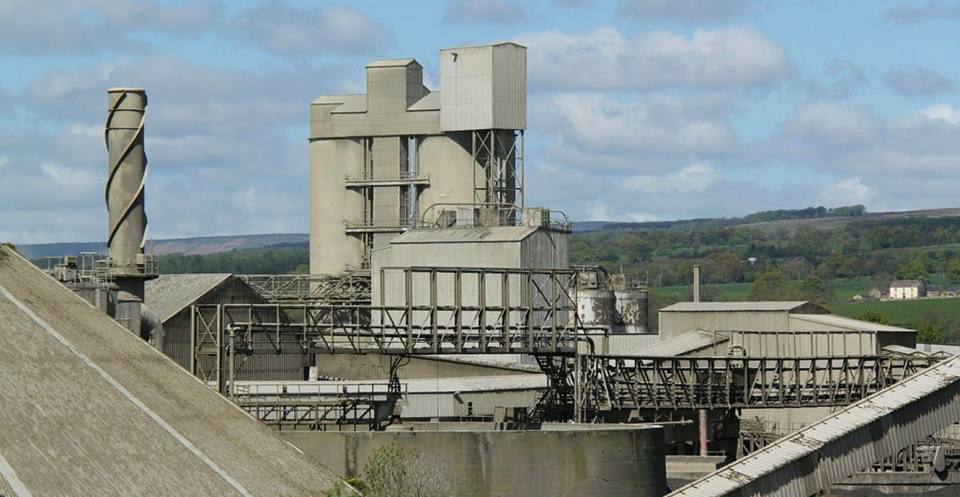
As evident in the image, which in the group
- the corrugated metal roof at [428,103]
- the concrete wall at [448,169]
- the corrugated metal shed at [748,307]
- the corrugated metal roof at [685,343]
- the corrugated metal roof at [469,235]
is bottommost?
the corrugated metal roof at [685,343]

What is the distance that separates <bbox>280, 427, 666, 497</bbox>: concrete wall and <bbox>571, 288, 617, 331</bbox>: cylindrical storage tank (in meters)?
40.7

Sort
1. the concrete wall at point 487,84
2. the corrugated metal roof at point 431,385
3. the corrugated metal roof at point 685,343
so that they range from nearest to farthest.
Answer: the corrugated metal roof at point 431,385 → the corrugated metal roof at point 685,343 → the concrete wall at point 487,84

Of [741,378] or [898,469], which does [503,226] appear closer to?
[741,378]

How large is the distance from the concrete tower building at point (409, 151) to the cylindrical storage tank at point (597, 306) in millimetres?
14676

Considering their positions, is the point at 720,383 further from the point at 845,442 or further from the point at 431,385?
the point at 845,442

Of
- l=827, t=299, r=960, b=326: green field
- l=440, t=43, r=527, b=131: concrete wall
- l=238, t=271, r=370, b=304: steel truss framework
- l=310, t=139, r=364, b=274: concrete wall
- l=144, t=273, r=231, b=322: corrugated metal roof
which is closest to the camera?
l=144, t=273, r=231, b=322: corrugated metal roof

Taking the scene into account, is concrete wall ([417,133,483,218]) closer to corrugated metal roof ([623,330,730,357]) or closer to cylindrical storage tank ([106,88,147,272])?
corrugated metal roof ([623,330,730,357])

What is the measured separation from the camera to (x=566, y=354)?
191 feet

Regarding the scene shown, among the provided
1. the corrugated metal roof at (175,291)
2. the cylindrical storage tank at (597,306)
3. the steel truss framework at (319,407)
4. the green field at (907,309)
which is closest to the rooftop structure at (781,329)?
the cylindrical storage tank at (597,306)

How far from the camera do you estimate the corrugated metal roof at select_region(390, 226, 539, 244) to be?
2768 inches

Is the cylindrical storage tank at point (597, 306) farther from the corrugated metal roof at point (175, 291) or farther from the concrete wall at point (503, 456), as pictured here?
the concrete wall at point (503, 456)

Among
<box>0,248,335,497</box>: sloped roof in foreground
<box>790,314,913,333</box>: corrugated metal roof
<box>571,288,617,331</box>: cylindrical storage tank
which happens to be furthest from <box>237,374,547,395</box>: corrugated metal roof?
<box>571,288,617,331</box>: cylindrical storage tank

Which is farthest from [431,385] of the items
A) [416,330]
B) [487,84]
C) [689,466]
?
[487,84]

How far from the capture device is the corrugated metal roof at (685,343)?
2963 inches
